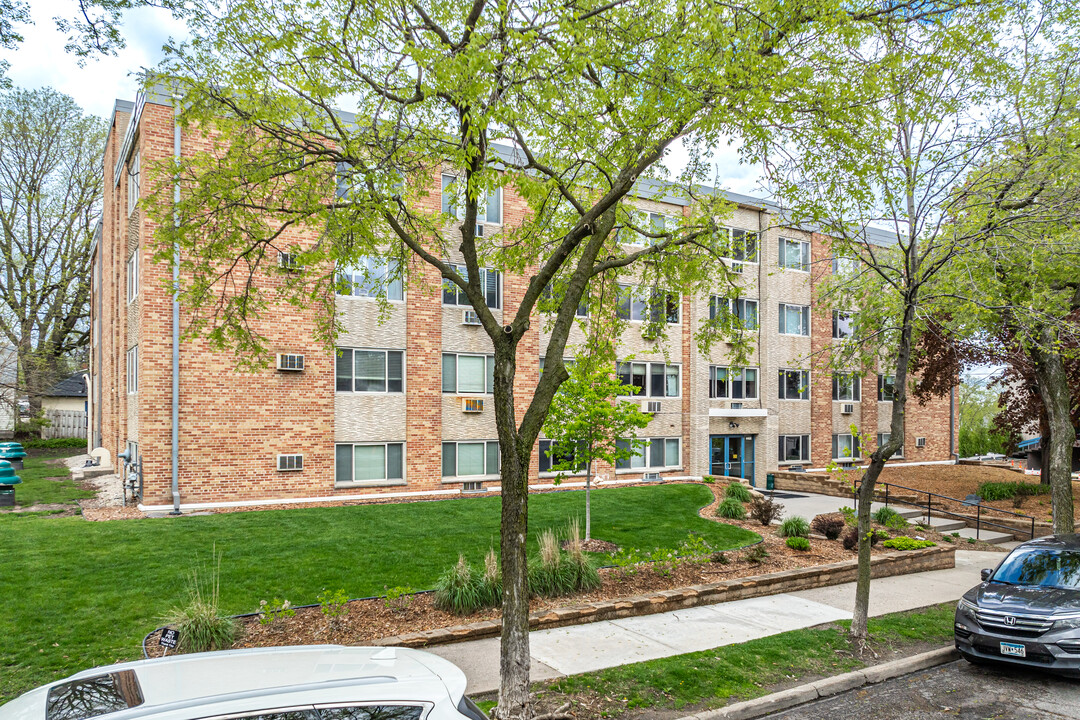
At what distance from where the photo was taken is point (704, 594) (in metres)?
10.5

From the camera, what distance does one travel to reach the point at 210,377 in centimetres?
1747

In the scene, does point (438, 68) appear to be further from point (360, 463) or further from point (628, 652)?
point (360, 463)

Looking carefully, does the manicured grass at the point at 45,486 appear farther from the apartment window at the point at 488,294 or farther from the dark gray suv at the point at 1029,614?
the dark gray suv at the point at 1029,614

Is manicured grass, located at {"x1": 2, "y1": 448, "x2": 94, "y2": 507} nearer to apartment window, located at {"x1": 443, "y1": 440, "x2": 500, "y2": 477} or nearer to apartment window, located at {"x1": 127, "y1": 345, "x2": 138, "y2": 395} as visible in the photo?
apartment window, located at {"x1": 127, "y1": 345, "x2": 138, "y2": 395}

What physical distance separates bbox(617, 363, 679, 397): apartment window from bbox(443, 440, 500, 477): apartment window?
6005 millimetres

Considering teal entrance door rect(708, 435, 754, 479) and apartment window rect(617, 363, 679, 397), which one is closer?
apartment window rect(617, 363, 679, 397)

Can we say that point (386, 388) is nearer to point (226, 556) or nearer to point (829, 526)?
point (226, 556)

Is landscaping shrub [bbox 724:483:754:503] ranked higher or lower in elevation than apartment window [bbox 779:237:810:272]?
lower

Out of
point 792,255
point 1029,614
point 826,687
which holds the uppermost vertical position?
point 792,255

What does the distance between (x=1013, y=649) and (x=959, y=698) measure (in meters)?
1.18

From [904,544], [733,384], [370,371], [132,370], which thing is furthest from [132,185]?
[904,544]

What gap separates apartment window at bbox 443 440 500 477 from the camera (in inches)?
828

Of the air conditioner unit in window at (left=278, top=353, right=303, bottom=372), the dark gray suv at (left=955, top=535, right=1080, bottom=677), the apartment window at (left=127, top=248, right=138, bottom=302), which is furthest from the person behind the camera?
the apartment window at (left=127, top=248, right=138, bottom=302)

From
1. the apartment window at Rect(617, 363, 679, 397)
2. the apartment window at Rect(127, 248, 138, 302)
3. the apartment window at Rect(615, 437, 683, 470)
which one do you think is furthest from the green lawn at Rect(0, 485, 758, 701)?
the apartment window at Rect(127, 248, 138, 302)
